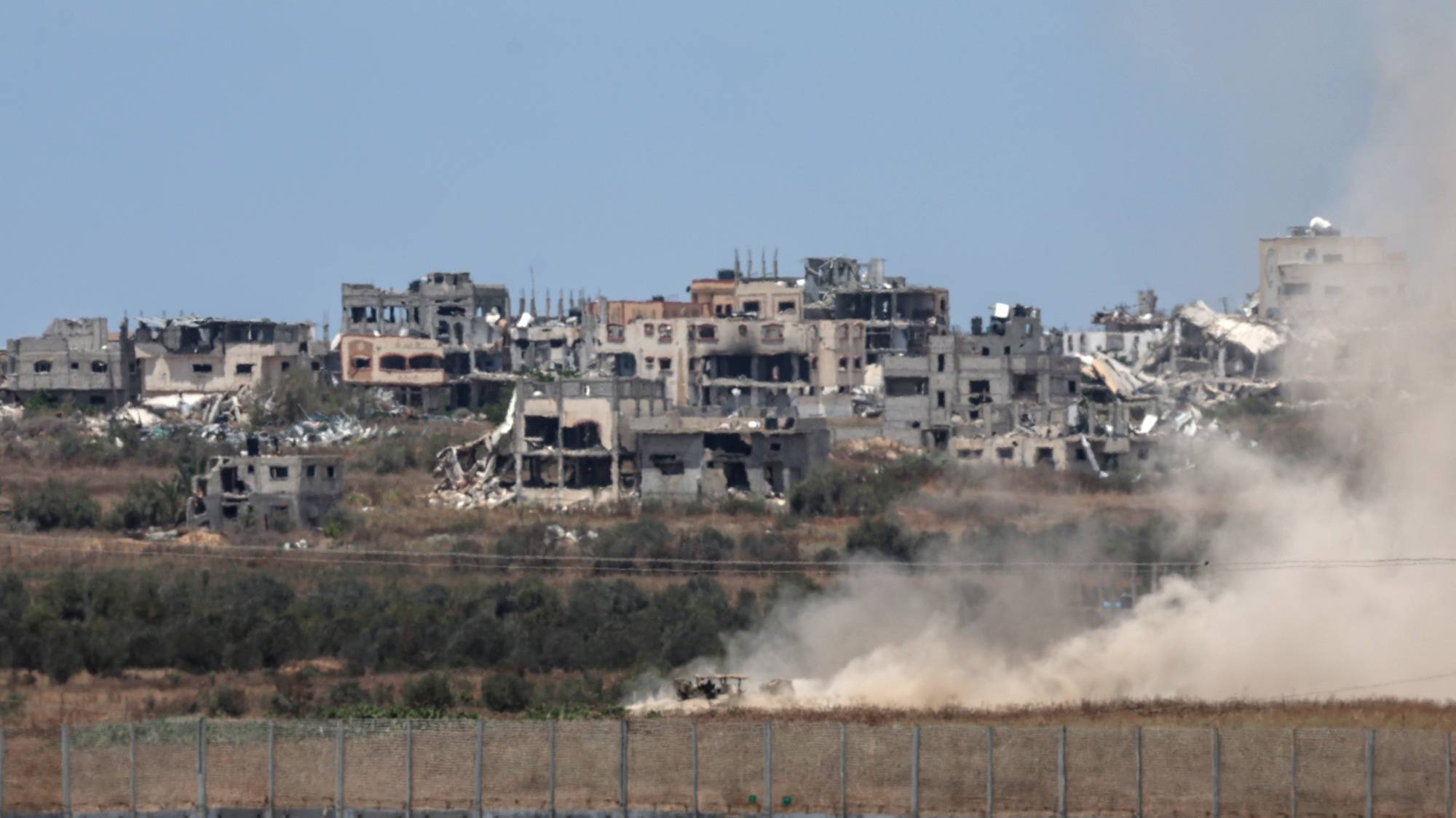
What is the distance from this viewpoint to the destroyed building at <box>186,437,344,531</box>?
91.4m

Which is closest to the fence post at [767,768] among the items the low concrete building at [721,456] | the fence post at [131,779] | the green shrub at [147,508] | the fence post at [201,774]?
the fence post at [201,774]

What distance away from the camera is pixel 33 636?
64.8 m

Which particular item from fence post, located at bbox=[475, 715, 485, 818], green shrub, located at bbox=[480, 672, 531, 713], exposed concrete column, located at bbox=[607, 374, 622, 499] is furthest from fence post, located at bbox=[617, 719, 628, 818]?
exposed concrete column, located at bbox=[607, 374, 622, 499]

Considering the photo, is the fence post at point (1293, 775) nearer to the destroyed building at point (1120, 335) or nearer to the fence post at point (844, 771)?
the fence post at point (844, 771)

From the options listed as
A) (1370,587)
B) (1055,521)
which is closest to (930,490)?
(1055,521)

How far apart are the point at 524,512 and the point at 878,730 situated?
54.8 metres

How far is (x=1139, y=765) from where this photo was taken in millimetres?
40031

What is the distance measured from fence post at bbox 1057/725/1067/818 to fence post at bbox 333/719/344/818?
10.4 metres

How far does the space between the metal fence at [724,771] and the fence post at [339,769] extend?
0.04m

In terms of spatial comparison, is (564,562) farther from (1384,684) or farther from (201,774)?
(201,774)

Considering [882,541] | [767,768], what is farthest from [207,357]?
[767,768]

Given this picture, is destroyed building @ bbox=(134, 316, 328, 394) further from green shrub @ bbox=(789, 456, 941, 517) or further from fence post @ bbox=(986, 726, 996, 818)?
fence post @ bbox=(986, 726, 996, 818)

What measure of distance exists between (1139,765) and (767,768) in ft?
17.5

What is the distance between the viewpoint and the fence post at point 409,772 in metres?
40.8
